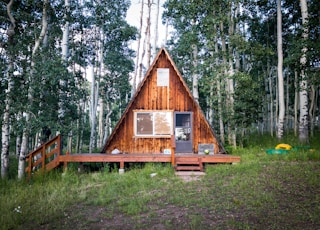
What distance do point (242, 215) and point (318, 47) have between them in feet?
22.7

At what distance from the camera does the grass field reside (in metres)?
4.93

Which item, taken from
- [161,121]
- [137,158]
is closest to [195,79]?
[161,121]

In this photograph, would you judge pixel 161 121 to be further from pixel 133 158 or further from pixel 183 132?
pixel 133 158

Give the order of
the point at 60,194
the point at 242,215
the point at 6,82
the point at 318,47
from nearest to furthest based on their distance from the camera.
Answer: the point at 242,215 < the point at 60,194 < the point at 318,47 < the point at 6,82

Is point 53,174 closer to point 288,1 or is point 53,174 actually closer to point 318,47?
point 318,47

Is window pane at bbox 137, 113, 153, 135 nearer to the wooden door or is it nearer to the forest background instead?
the wooden door

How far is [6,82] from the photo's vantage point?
9086 millimetres

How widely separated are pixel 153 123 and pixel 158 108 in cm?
84

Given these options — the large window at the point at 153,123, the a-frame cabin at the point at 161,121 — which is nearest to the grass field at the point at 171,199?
the a-frame cabin at the point at 161,121

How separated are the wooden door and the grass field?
279cm

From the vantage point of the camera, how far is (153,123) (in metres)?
12.3

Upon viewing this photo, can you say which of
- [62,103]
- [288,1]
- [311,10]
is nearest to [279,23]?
[311,10]

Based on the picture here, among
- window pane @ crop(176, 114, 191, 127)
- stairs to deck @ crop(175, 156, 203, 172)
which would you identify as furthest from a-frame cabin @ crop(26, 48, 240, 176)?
stairs to deck @ crop(175, 156, 203, 172)

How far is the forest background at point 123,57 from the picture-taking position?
8953 millimetres
